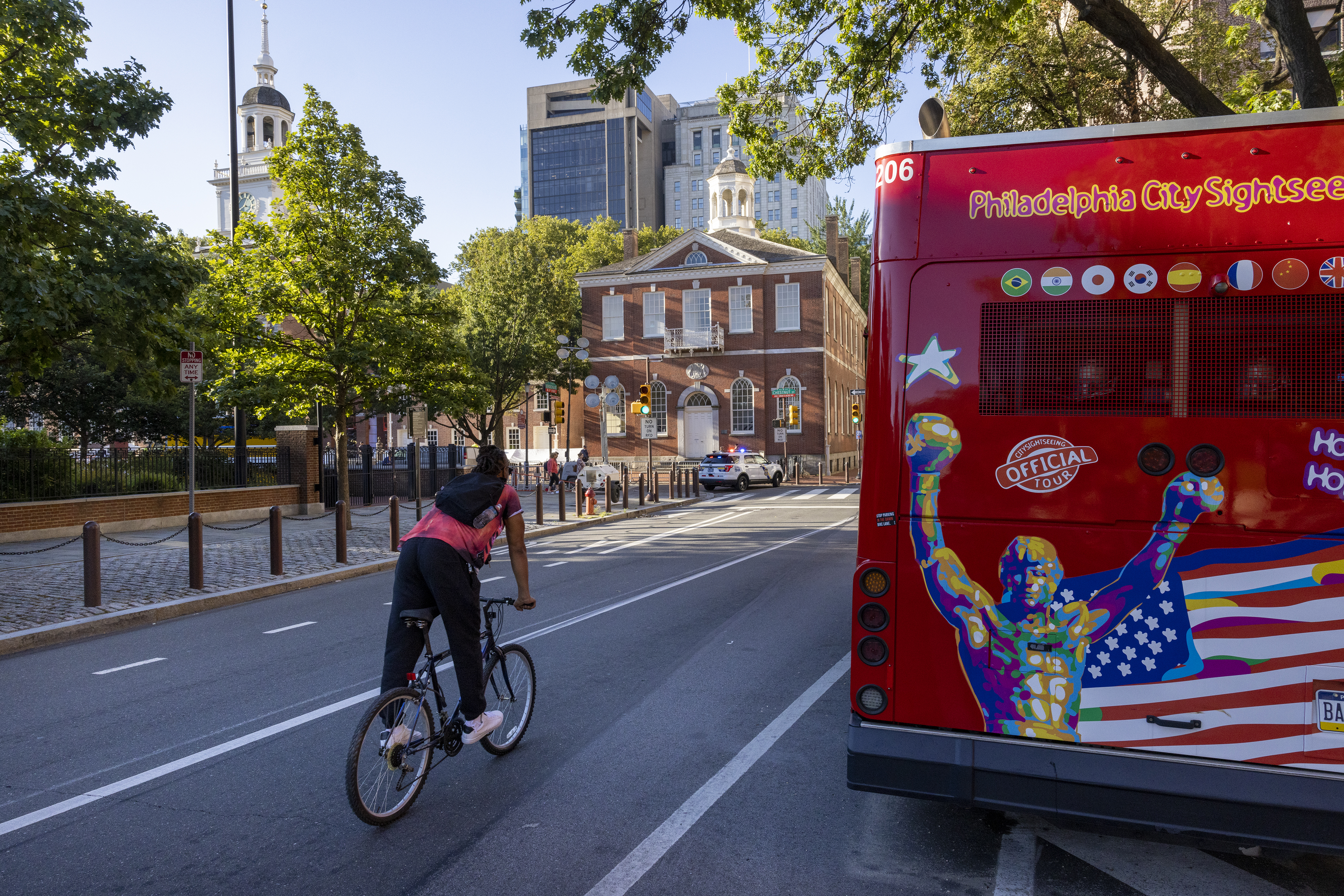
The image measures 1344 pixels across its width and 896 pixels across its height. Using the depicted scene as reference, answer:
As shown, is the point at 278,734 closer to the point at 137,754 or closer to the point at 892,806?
the point at 137,754

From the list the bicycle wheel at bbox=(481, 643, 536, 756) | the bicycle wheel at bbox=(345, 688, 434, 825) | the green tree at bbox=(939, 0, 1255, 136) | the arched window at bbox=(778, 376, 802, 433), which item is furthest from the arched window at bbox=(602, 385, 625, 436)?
the bicycle wheel at bbox=(345, 688, 434, 825)

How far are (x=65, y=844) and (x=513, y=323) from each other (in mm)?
45375

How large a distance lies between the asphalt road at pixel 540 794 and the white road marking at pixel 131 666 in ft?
0.14

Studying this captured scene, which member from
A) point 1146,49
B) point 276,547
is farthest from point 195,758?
point 1146,49

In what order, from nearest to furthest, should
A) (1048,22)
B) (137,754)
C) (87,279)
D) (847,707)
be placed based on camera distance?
(137,754) < (847,707) < (87,279) < (1048,22)

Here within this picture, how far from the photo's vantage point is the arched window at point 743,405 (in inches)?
1971

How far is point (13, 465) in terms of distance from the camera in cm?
1639

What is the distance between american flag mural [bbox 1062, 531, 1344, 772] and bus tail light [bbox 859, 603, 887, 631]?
0.75m

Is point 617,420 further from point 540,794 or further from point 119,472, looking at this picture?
point 540,794

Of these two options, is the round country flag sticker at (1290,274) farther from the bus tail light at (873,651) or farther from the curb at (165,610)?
the curb at (165,610)

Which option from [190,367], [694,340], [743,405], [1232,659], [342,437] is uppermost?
[694,340]

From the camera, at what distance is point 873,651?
397cm

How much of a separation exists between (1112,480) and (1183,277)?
0.83 meters

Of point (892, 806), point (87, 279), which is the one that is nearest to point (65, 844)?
point (892, 806)
